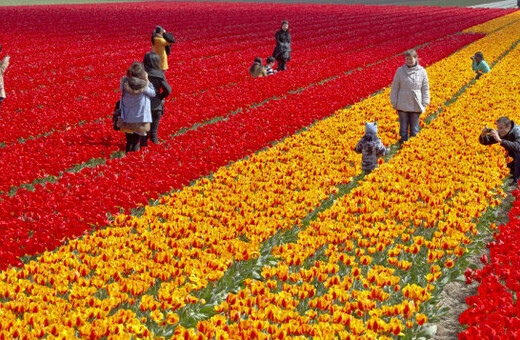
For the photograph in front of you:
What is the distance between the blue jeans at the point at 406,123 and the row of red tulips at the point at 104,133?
198 inches

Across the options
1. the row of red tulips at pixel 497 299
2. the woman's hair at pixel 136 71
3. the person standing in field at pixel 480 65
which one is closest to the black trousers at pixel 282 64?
the person standing in field at pixel 480 65

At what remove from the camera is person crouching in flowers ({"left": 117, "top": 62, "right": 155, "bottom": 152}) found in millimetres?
9992

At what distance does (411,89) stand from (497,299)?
6.52m

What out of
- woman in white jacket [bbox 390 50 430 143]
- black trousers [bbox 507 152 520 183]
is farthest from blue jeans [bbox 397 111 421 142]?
black trousers [bbox 507 152 520 183]

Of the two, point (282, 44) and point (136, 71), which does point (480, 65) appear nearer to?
point (282, 44)

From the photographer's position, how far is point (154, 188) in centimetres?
866

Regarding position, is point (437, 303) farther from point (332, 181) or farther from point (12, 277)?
point (12, 277)

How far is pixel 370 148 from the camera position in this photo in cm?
933

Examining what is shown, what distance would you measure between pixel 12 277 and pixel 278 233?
3254mm

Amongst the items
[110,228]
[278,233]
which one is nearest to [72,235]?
[110,228]

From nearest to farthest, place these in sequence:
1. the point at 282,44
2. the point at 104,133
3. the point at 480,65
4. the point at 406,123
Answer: the point at 406,123 → the point at 104,133 → the point at 480,65 → the point at 282,44

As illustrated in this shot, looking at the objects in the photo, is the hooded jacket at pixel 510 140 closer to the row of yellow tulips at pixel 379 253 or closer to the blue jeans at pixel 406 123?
the row of yellow tulips at pixel 379 253

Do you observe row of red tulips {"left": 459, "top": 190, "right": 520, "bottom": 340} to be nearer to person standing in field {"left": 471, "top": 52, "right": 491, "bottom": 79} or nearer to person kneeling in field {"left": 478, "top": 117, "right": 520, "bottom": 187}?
person kneeling in field {"left": 478, "top": 117, "right": 520, "bottom": 187}

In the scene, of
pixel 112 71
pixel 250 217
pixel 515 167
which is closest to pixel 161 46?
pixel 112 71
